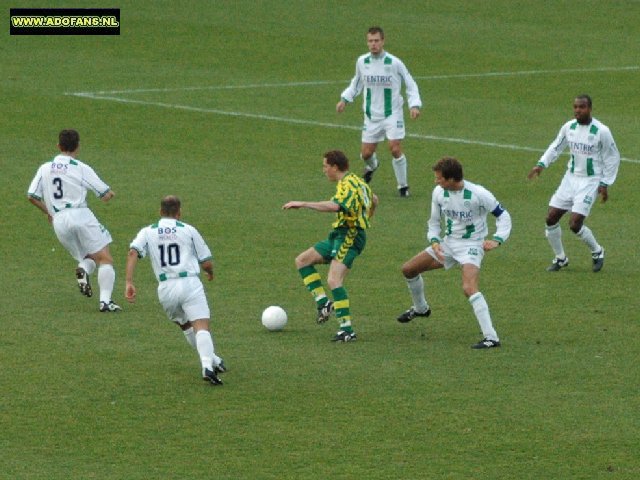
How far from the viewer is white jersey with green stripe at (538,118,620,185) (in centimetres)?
1897

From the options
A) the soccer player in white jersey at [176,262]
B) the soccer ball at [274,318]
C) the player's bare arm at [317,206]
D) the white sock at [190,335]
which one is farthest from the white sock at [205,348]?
the soccer ball at [274,318]

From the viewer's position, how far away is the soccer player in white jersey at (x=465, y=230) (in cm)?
1532

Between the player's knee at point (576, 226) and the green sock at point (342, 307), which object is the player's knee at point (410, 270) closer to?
the green sock at point (342, 307)

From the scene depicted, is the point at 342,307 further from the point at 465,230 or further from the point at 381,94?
the point at 381,94

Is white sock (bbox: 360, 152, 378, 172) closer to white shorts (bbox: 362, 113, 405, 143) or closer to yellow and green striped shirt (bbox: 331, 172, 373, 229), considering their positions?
white shorts (bbox: 362, 113, 405, 143)

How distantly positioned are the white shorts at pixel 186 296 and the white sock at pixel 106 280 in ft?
10.00

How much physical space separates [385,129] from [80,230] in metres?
8.29

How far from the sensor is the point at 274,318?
632 inches

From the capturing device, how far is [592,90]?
34375 mm

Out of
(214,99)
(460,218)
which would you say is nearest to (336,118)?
(214,99)

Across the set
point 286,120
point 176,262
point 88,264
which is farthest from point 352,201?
point 286,120

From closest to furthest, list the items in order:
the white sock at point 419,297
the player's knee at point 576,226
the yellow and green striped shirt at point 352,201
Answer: the yellow and green striped shirt at point 352,201
the white sock at point 419,297
the player's knee at point 576,226

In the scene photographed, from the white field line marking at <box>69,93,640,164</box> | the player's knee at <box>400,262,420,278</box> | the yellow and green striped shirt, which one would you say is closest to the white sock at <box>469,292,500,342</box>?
the player's knee at <box>400,262,420,278</box>

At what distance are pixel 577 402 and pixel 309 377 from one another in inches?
99.3
